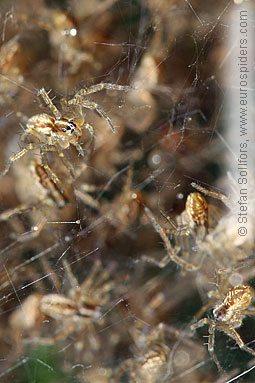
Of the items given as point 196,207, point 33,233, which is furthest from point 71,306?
point 196,207

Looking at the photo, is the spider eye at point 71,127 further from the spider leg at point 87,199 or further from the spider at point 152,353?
the spider at point 152,353

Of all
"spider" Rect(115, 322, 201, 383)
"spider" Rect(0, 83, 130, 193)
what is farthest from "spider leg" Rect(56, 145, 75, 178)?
"spider" Rect(115, 322, 201, 383)

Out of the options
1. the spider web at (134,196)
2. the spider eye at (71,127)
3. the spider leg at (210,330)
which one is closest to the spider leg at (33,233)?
the spider web at (134,196)

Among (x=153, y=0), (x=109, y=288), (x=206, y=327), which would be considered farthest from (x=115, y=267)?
(x=153, y=0)

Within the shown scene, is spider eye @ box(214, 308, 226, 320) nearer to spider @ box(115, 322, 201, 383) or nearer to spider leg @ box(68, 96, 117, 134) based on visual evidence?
spider @ box(115, 322, 201, 383)

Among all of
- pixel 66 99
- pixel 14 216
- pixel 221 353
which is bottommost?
pixel 221 353

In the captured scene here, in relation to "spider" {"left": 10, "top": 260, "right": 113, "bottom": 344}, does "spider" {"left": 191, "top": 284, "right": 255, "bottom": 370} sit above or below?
below

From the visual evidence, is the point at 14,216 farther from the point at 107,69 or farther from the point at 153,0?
the point at 153,0
